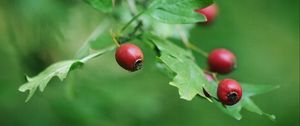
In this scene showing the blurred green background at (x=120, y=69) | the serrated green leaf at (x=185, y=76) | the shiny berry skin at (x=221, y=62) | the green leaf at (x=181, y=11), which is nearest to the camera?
the serrated green leaf at (x=185, y=76)

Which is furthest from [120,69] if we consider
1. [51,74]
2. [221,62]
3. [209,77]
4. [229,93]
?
[229,93]

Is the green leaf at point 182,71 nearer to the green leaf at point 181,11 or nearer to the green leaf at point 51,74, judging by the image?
the green leaf at point 181,11

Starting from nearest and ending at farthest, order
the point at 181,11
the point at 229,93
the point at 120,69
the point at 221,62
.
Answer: the point at 229,93 < the point at 181,11 < the point at 221,62 < the point at 120,69

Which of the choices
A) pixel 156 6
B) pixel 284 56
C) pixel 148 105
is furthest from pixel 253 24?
pixel 156 6

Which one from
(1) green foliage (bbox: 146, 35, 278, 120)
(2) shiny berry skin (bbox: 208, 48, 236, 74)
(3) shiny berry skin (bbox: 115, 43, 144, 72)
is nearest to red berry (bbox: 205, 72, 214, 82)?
(1) green foliage (bbox: 146, 35, 278, 120)

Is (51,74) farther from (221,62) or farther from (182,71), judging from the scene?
(221,62)

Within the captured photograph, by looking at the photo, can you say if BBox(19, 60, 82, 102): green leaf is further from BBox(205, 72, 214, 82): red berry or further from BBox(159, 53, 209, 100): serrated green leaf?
BBox(205, 72, 214, 82): red berry

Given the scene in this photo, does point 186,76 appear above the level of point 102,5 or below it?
below

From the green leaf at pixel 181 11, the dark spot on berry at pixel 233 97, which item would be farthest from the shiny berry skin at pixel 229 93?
the green leaf at pixel 181 11
